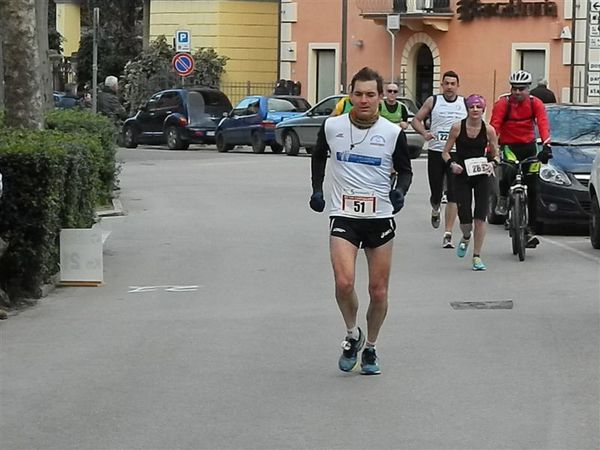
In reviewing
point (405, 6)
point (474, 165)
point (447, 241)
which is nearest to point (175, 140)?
point (405, 6)

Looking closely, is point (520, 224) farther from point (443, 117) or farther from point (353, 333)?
point (353, 333)

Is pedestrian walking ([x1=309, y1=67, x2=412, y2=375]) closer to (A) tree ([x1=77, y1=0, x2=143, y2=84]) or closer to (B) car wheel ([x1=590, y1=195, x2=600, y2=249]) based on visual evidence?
(B) car wheel ([x1=590, y1=195, x2=600, y2=249])

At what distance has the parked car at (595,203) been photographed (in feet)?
52.8

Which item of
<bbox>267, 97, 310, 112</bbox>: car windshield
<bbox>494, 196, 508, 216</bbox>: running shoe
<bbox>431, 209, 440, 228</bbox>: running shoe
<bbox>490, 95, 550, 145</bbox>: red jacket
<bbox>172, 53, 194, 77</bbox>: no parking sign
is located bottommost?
<bbox>431, 209, 440, 228</bbox>: running shoe

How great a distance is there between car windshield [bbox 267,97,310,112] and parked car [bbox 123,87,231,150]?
255 centimetres

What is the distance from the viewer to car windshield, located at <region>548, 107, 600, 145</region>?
18969 mm

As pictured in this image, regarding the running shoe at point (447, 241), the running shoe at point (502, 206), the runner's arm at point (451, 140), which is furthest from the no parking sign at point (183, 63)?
the runner's arm at point (451, 140)

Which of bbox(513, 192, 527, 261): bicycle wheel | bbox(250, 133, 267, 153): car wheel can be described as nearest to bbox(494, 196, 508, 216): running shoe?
bbox(513, 192, 527, 261): bicycle wheel

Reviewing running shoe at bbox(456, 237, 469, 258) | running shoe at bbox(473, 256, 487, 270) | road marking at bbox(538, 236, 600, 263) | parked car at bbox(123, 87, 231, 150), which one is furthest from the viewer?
parked car at bbox(123, 87, 231, 150)

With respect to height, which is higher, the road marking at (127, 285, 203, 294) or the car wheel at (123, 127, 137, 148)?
the car wheel at (123, 127, 137, 148)

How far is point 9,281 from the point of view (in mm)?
12945

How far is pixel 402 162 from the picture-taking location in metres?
9.43

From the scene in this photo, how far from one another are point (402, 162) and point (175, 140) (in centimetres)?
3245

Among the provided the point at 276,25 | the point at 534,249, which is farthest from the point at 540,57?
the point at 534,249
